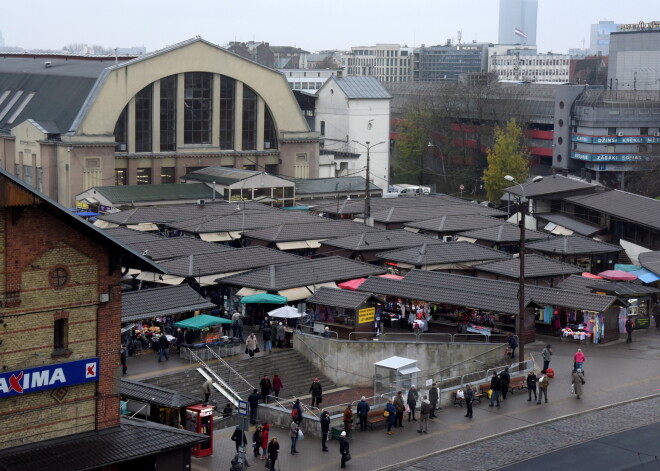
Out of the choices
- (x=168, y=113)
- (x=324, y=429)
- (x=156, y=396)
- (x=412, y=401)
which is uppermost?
(x=168, y=113)

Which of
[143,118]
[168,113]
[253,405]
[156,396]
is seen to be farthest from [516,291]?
[168,113]

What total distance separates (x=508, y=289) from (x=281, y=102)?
51737 mm

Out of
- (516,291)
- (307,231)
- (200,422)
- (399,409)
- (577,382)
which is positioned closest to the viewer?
(200,422)

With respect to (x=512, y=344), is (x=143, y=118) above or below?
above

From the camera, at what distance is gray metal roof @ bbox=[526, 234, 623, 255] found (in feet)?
193

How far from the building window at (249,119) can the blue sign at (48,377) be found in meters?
69.3

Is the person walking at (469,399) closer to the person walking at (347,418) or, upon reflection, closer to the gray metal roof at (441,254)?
the person walking at (347,418)

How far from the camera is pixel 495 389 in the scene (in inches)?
1416

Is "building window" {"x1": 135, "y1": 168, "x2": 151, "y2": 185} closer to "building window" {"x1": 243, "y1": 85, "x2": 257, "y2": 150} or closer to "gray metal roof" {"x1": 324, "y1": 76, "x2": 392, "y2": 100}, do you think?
"building window" {"x1": 243, "y1": 85, "x2": 257, "y2": 150}

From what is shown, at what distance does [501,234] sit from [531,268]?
11586mm

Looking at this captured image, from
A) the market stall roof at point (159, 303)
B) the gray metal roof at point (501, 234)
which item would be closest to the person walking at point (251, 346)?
the market stall roof at point (159, 303)

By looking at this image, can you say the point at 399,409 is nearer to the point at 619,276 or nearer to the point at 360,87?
the point at 619,276

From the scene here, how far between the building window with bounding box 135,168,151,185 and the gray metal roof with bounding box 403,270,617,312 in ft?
143

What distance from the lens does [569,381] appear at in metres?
39.1
